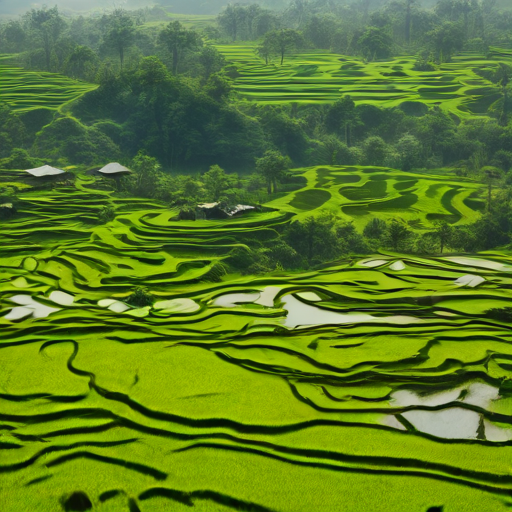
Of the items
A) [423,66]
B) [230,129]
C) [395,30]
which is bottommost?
[230,129]

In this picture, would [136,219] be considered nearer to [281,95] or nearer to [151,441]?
[151,441]

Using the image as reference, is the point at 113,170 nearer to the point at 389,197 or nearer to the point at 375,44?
the point at 389,197

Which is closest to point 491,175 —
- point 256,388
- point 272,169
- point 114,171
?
point 272,169

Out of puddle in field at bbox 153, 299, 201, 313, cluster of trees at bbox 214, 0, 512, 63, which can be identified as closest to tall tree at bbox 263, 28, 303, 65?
cluster of trees at bbox 214, 0, 512, 63

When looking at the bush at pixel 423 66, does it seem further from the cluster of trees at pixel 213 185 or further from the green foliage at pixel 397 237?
the green foliage at pixel 397 237

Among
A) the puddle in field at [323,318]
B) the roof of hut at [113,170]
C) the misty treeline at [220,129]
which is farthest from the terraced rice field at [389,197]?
the puddle in field at [323,318]
